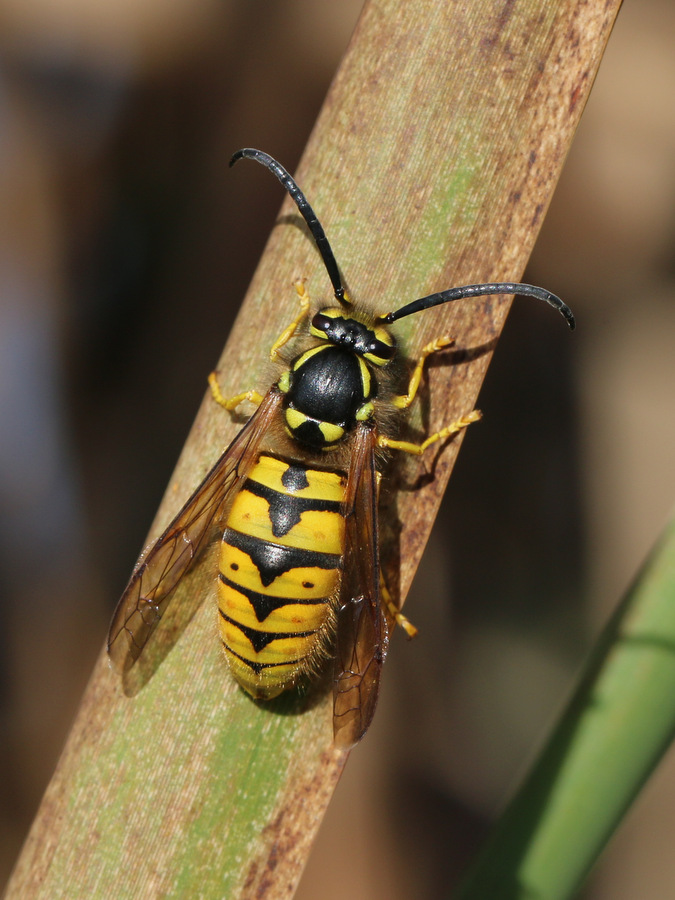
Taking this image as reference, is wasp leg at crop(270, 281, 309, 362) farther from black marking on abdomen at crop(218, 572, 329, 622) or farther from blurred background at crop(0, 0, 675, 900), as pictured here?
blurred background at crop(0, 0, 675, 900)

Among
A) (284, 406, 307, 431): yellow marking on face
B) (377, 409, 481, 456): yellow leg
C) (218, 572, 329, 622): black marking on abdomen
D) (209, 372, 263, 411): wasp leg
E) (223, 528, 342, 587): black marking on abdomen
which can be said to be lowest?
(218, 572, 329, 622): black marking on abdomen

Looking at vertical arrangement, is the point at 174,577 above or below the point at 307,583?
below

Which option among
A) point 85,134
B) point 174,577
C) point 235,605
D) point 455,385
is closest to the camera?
point 455,385

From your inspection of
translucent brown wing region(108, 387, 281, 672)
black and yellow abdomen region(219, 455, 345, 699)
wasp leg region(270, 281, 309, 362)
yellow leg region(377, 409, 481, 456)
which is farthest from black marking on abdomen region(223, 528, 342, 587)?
wasp leg region(270, 281, 309, 362)

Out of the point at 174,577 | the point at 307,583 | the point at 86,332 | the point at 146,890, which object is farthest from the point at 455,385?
the point at 86,332

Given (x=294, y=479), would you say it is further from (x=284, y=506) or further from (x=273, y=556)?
(x=273, y=556)

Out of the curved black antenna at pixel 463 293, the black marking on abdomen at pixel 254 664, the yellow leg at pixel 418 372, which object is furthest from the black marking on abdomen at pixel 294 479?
the curved black antenna at pixel 463 293

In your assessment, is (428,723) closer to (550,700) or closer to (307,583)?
(550,700)
